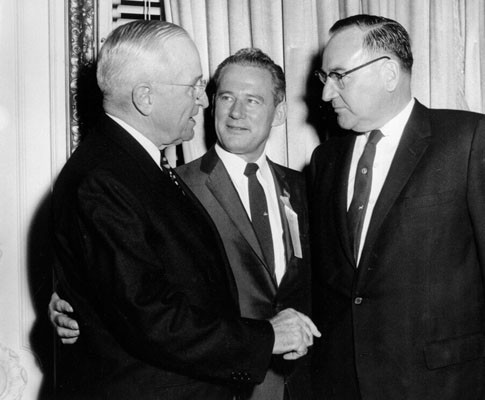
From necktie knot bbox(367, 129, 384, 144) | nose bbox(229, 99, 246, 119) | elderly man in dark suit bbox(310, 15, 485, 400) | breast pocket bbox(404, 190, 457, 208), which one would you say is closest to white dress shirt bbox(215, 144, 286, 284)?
nose bbox(229, 99, 246, 119)

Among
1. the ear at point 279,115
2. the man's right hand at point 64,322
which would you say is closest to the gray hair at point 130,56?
the man's right hand at point 64,322

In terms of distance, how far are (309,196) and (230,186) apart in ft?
1.22

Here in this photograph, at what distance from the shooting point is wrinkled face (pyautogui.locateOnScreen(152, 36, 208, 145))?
1.76 m

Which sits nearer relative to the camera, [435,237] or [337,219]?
[435,237]

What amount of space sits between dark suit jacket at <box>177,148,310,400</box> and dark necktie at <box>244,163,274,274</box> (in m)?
0.04

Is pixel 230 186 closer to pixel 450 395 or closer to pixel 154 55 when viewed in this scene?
pixel 154 55

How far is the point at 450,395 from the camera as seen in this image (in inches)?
77.6

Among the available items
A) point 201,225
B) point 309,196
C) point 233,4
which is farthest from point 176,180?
point 233,4

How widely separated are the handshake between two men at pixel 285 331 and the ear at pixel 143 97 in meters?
0.65

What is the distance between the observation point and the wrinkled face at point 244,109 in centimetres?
251

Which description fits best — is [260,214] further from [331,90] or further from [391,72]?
[391,72]

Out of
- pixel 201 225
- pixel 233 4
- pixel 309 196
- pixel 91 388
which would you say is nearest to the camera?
pixel 91 388

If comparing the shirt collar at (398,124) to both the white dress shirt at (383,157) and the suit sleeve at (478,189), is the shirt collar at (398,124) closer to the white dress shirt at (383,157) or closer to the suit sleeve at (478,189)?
the white dress shirt at (383,157)

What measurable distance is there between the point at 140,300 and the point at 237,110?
1.21m
